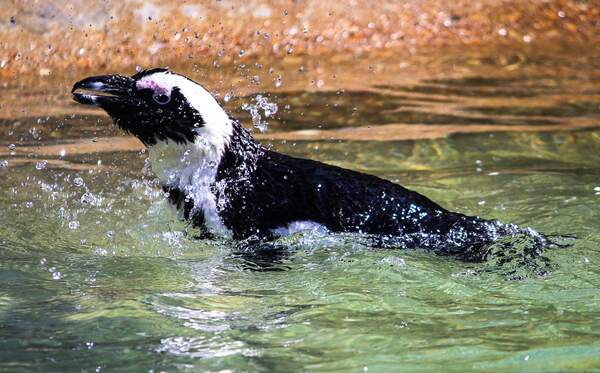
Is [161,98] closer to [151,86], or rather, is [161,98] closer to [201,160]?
[151,86]

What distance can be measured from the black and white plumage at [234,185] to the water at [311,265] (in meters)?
0.12

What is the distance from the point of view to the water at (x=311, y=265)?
12.0 feet

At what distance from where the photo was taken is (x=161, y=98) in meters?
4.69

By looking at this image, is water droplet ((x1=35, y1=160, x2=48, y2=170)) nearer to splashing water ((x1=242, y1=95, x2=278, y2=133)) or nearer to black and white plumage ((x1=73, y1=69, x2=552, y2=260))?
splashing water ((x1=242, y1=95, x2=278, y2=133))

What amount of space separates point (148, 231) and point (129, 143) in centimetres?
188

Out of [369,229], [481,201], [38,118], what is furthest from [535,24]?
[369,229]

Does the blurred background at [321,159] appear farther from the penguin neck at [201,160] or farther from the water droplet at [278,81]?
the penguin neck at [201,160]

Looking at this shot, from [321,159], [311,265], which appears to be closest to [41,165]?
[321,159]

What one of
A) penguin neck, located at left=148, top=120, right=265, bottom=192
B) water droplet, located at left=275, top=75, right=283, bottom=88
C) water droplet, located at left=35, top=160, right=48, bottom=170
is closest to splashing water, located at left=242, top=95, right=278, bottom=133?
water droplet, located at left=275, top=75, right=283, bottom=88

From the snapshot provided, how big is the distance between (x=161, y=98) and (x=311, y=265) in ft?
3.39

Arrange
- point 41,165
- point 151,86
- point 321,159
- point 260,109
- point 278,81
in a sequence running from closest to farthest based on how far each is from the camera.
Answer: point 151,86 → point 41,165 → point 321,159 → point 260,109 → point 278,81

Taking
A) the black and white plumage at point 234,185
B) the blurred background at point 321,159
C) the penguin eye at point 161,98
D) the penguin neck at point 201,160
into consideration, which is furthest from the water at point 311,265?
the penguin eye at point 161,98

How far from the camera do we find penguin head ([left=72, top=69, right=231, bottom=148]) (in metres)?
4.66

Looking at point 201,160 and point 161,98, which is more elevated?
point 161,98
